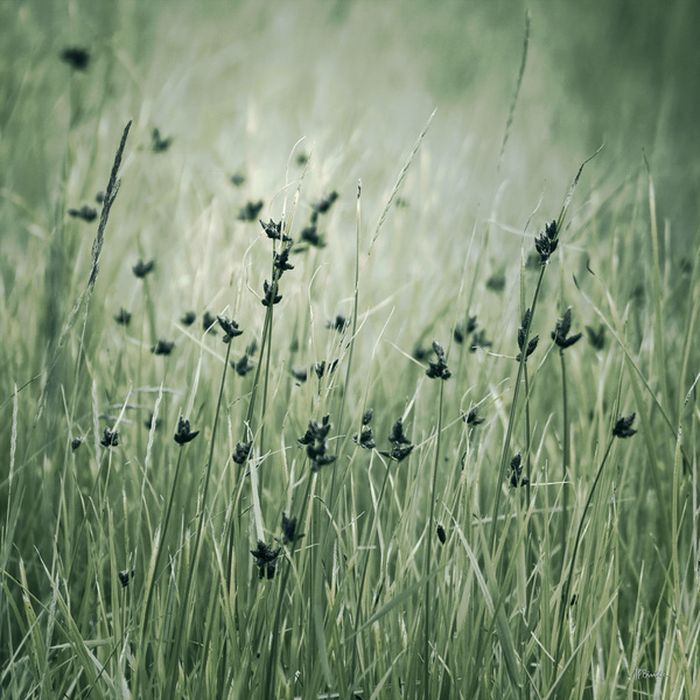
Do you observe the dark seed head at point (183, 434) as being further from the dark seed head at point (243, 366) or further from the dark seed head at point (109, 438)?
the dark seed head at point (243, 366)

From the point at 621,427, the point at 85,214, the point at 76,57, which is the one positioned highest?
the point at 76,57

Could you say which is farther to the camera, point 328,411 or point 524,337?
point 328,411

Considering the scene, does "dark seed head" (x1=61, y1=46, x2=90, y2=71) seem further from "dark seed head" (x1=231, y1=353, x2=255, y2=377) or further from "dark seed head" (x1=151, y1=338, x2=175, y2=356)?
"dark seed head" (x1=231, y1=353, x2=255, y2=377)

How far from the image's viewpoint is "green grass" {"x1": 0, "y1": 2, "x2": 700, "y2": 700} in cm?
128

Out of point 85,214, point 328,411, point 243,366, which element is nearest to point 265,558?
point 328,411

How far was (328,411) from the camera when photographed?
1.41 metres

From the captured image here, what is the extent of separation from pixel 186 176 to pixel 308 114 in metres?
1.48

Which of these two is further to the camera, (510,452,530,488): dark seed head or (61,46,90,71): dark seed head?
(61,46,90,71): dark seed head

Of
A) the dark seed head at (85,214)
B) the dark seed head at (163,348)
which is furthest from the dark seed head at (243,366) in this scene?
the dark seed head at (85,214)

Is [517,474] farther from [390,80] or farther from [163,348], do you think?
[390,80]

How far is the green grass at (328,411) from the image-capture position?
4.20ft

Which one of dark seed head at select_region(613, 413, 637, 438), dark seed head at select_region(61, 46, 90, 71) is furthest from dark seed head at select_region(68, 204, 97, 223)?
dark seed head at select_region(613, 413, 637, 438)

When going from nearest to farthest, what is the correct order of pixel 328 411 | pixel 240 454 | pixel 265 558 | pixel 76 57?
pixel 265 558 → pixel 240 454 → pixel 328 411 → pixel 76 57
